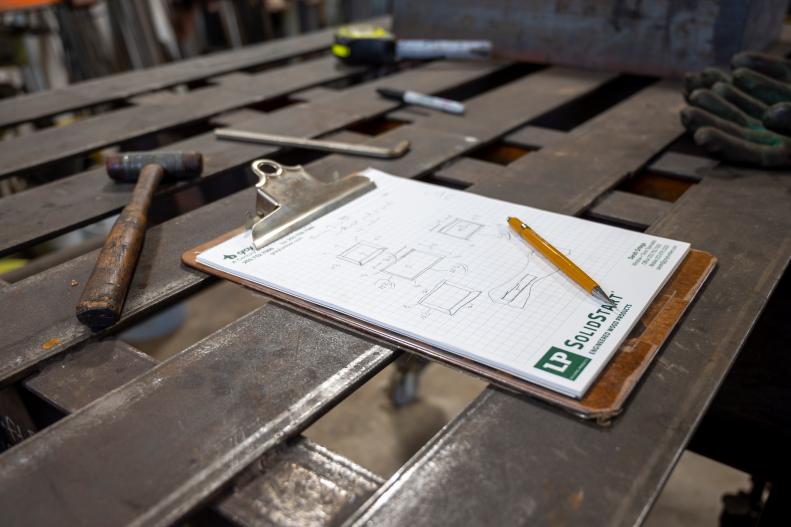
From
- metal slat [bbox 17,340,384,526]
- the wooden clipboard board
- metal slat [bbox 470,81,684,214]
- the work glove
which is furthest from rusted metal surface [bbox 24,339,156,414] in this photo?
the work glove

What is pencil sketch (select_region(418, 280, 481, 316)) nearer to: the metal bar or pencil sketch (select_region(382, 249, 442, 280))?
pencil sketch (select_region(382, 249, 442, 280))

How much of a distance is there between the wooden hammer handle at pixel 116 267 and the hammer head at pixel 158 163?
0.06 m

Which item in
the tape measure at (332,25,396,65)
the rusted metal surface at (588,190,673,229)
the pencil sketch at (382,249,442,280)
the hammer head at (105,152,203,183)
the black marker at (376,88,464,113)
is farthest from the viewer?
the tape measure at (332,25,396,65)

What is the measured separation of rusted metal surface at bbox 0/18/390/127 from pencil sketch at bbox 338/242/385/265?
2.86 ft

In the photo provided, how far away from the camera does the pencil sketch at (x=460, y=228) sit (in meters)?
0.73

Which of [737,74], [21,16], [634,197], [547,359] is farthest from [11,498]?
[21,16]

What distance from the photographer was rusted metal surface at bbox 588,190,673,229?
79 cm

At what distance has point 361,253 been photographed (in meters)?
0.70

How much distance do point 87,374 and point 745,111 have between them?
101 centimetres

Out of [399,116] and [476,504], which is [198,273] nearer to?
[476,504]

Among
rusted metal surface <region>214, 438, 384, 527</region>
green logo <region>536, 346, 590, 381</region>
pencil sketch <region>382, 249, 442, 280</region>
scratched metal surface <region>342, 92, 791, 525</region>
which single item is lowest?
rusted metal surface <region>214, 438, 384, 527</region>

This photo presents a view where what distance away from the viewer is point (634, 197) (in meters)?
0.86

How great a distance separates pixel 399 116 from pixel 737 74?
0.58 m

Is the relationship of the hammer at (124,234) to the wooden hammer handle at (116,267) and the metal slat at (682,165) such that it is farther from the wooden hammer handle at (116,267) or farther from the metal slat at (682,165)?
the metal slat at (682,165)
